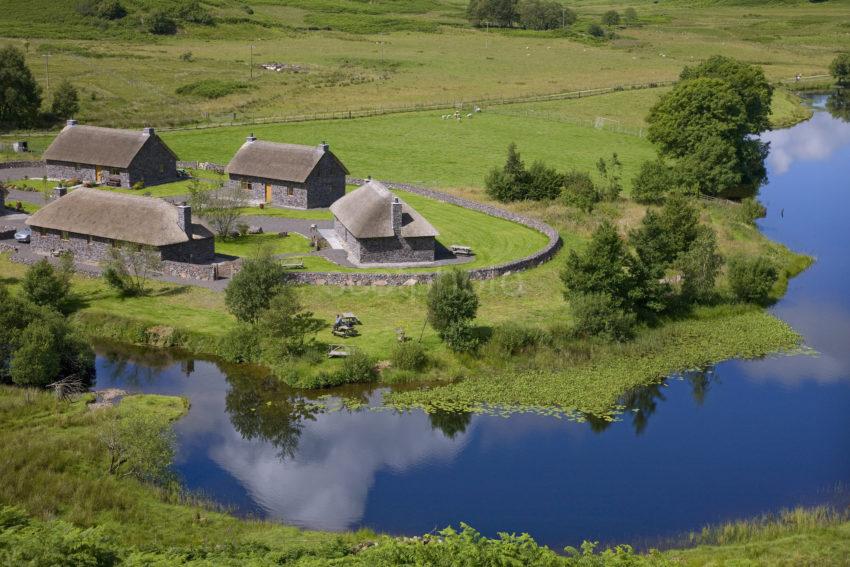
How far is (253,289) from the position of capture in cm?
3878

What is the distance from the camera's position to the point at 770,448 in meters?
32.8

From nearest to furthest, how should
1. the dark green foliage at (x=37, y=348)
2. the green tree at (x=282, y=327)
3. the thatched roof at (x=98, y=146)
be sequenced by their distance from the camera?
the dark green foliage at (x=37, y=348) → the green tree at (x=282, y=327) → the thatched roof at (x=98, y=146)

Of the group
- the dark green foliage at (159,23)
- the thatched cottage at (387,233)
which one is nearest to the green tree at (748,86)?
the thatched cottage at (387,233)

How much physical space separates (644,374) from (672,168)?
32.1m

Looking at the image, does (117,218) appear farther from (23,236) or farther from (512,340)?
(512,340)

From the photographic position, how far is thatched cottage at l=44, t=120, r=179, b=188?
6425cm

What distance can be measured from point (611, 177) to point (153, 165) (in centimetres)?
3252

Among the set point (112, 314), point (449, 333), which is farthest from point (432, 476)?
point (112, 314)

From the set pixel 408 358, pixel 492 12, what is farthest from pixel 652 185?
pixel 492 12

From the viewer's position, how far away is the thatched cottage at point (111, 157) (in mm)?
64250

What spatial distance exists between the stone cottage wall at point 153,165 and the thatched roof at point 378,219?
21.3 m

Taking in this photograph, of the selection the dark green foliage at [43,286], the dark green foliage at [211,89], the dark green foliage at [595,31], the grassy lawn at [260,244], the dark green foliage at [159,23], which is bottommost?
the grassy lawn at [260,244]

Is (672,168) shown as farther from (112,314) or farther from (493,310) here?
A: (112,314)

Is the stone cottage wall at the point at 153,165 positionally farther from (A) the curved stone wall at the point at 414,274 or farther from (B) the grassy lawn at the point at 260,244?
(A) the curved stone wall at the point at 414,274
